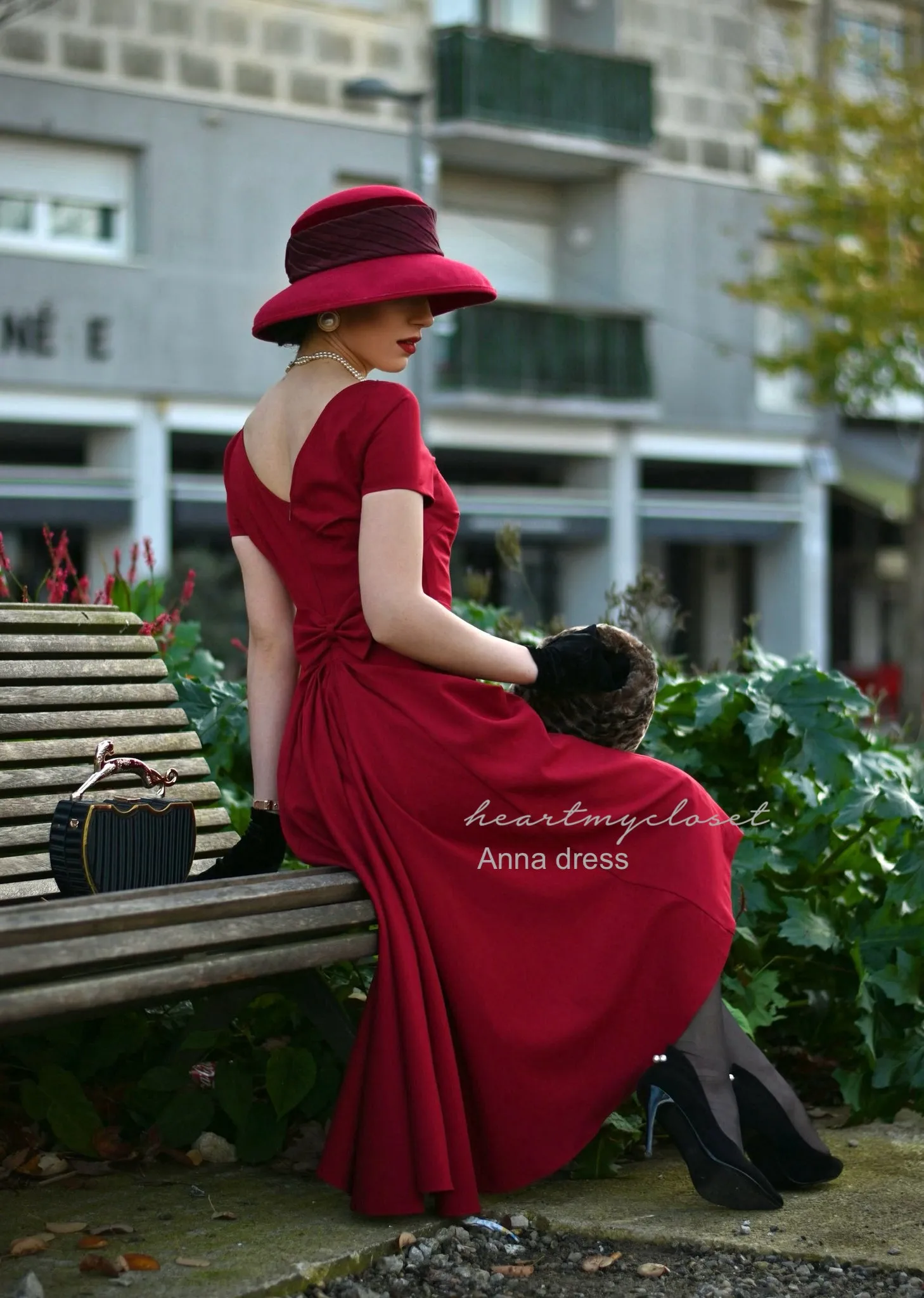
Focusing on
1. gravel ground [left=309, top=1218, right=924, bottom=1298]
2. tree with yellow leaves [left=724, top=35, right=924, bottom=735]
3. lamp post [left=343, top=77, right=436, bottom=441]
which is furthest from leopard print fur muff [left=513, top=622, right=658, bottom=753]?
tree with yellow leaves [left=724, top=35, right=924, bottom=735]

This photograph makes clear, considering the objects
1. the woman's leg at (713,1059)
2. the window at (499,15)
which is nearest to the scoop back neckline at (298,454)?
the woman's leg at (713,1059)

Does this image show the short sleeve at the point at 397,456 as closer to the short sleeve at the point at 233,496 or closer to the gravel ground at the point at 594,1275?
the short sleeve at the point at 233,496

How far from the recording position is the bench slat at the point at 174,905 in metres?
2.83

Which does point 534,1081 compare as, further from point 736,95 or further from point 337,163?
point 736,95

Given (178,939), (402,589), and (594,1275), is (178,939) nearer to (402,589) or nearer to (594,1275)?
(402,589)

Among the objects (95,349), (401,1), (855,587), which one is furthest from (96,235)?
(855,587)

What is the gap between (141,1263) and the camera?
322 cm

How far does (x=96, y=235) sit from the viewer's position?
68.0ft

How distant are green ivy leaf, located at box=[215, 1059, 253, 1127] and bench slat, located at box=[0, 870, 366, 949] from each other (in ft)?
2.10

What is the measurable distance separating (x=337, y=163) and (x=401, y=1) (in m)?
2.31

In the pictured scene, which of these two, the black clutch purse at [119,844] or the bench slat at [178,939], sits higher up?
the black clutch purse at [119,844]

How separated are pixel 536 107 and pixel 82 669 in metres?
21.9

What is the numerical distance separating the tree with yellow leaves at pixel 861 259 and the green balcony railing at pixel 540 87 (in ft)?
7.09

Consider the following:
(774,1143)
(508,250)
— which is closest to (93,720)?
(774,1143)
